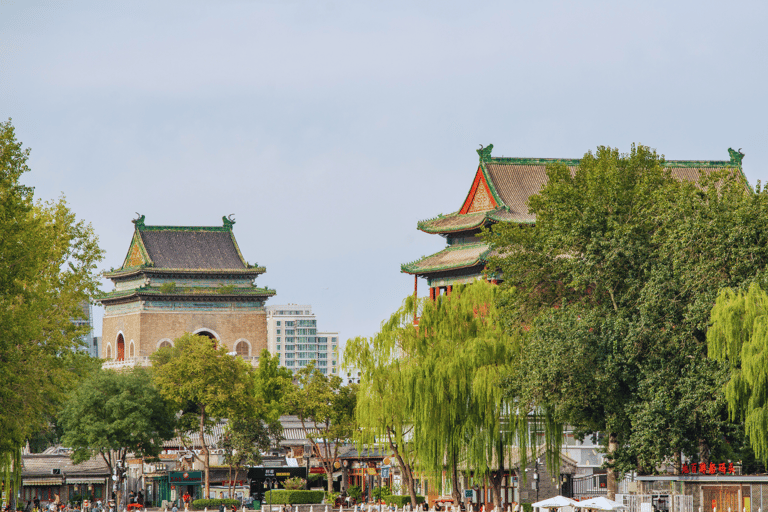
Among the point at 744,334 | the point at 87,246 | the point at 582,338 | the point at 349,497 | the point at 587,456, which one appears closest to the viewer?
the point at 744,334

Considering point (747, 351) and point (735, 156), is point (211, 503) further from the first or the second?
point (735, 156)

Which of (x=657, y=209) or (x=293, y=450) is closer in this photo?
(x=657, y=209)

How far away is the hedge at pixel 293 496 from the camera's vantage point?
4131 centimetres

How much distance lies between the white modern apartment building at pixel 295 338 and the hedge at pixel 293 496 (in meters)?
117

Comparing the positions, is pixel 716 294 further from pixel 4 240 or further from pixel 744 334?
pixel 4 240

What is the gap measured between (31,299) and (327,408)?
2351 centimetres

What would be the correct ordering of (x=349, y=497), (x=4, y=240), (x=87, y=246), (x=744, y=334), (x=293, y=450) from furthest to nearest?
(x=293, y=450)
(x=349, y=497)
(x=87, y=246)
(x=744, y=334)
(x=4, y=240)

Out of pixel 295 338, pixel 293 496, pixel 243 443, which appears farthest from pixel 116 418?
pixel 295 338

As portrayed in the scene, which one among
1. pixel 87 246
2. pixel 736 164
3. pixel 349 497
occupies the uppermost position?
pixel 736 164

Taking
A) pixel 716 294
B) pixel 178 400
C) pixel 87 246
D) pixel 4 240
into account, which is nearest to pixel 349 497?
pixel 178 400

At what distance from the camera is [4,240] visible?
2428 centimetres

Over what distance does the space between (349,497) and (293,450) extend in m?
9.24

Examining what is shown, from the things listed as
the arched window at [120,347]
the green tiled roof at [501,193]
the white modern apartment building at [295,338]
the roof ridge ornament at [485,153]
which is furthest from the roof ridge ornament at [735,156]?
the white modern apartment building at [295,338]

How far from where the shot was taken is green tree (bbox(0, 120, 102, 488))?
24.8 meters
